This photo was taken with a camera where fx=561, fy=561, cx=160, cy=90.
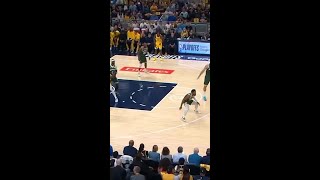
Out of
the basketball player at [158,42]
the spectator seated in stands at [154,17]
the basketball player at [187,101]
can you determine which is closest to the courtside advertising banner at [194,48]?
the basketball player at [158,42]

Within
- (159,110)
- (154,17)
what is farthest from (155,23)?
(159,110)

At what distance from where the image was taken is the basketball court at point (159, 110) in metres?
10.7

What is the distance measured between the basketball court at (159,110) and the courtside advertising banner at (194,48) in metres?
1.13

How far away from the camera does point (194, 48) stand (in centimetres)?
1862

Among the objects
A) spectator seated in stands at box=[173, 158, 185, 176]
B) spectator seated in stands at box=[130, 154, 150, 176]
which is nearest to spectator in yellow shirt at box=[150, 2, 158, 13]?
spectator seated in stands at box=[173, 158, 185, 176]

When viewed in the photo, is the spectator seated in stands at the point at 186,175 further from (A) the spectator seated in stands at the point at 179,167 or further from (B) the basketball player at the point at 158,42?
(B) the basketball player at the point at 158,42

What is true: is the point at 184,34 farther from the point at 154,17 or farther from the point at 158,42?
the point at 154,17

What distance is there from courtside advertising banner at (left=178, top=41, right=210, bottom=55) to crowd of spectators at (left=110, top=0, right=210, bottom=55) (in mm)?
243

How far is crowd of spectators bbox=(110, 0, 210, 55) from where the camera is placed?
19.0 meters

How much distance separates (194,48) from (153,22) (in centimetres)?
268

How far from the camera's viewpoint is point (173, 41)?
18672 millimetres
